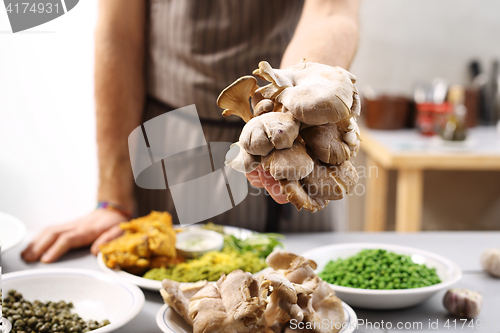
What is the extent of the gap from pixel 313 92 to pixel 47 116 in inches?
38.6

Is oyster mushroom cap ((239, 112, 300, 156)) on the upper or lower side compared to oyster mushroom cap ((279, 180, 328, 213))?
upper

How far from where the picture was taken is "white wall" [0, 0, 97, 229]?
1.09 metres

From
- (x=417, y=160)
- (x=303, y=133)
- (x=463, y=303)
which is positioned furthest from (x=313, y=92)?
(x=417, y=160)

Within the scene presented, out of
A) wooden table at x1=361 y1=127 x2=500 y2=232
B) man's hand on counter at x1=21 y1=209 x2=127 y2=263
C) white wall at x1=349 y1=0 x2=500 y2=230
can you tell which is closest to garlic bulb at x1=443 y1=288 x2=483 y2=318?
man's hand on counter at x1=21 y1=209 x2=127 y2=263

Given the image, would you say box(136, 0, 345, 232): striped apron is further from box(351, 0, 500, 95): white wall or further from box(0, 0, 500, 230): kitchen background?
box(351, 0, 500, 95): white wall

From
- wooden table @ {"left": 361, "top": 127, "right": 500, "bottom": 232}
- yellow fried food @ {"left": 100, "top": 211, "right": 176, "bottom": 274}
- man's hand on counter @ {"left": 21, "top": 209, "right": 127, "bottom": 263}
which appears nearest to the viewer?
yellow fried food @ {"left": 100, "top": 211, "right": 176, "bottom": 274}

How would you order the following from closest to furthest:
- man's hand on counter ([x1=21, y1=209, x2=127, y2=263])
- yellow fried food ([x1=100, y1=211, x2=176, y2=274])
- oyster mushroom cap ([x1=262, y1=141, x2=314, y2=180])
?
oyster mushroom cap ([x1=262, y1=141, x2=314, y2=180])
yellow fried food ([x1=100, y1=211, x2=176, y2=274])
man's hand on counter ([x1=21, y1=209, x2=127, y2=263])

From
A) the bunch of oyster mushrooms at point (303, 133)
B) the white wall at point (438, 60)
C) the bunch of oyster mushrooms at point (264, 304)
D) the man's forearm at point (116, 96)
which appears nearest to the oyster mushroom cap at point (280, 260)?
the bunch of oyster mushrooms at point (264, 304)

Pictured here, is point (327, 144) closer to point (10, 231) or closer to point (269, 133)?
point (269, 133)

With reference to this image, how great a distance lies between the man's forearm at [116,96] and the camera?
106 cm

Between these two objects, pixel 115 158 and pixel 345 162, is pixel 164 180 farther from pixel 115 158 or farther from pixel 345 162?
pixel 345 162

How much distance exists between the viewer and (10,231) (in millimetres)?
875

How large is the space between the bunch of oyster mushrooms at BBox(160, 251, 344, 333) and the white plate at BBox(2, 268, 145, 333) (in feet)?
0.45

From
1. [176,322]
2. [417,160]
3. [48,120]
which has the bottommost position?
[417,160]
